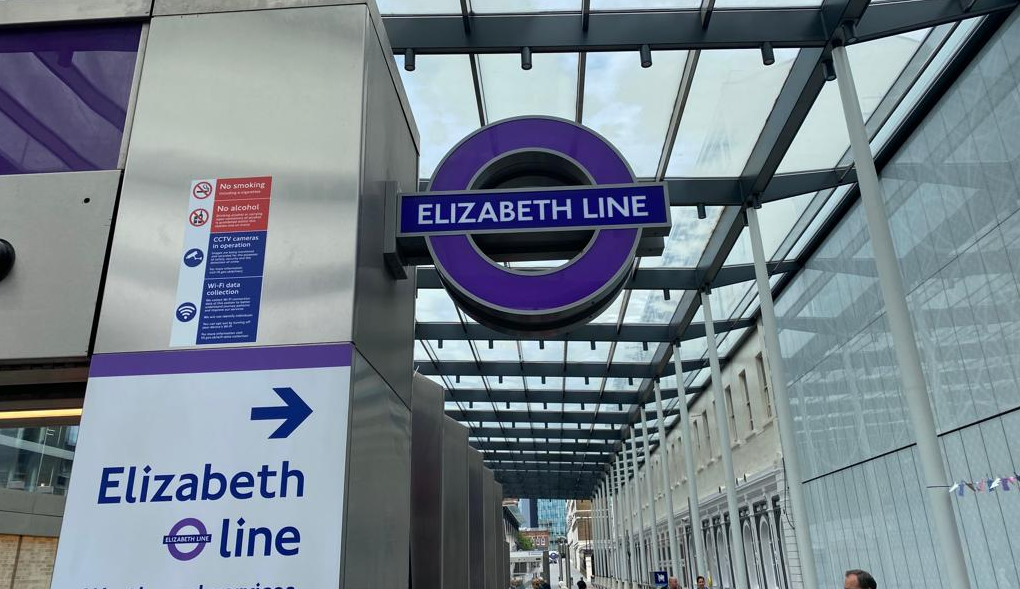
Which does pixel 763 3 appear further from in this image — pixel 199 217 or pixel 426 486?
pixel 199 217

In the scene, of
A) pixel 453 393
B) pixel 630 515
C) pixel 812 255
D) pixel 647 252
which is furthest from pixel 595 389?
pixel 647 252

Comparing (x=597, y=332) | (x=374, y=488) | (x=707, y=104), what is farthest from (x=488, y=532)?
(x=374, y=488)

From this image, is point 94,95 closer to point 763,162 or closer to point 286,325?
point 286,325

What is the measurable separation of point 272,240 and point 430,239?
0.68m

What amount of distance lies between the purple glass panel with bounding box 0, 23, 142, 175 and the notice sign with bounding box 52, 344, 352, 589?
980 mm

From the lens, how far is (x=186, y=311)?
2779 millimetres

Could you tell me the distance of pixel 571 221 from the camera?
10.5 feet

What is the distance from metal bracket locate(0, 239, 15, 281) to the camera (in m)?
2.83

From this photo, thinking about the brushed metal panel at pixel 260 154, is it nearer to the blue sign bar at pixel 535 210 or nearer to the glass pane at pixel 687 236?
the blue sign bar at pixel 535 210

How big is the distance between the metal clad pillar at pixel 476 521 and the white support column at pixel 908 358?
475 cm

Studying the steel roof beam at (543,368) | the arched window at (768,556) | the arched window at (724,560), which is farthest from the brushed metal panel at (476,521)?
the arched window at (724,560)

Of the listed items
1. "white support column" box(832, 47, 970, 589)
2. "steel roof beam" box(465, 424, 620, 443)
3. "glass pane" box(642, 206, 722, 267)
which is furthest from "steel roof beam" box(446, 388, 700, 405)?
"white support column" box(832, 47, 970, 589)

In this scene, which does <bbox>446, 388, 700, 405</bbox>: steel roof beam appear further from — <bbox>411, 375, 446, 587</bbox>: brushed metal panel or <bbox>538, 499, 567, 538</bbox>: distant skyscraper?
<bbox>538, 499, 567, 538</bbox>: distant skyscraper

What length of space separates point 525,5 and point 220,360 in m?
6.83
